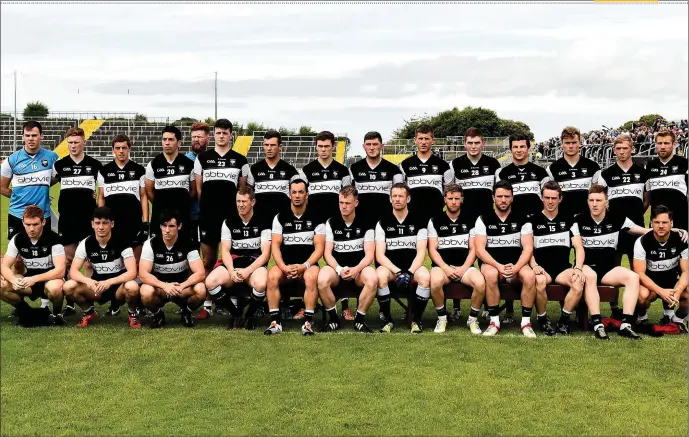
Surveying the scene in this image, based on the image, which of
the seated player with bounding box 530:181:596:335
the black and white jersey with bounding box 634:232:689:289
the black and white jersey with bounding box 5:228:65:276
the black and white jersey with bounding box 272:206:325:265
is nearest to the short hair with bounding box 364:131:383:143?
the black and white jersey with bounding box 272:206:325:265

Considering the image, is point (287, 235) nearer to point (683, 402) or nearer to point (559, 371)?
point (559, 371)

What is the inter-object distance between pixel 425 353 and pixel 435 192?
6.69 ft

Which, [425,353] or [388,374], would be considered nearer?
[388,374]

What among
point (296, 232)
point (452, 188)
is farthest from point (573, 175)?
point (296, 232)

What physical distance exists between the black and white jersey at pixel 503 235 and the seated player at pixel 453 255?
141 mm

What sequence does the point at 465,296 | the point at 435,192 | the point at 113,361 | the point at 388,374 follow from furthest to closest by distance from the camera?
the point at 435,192 → the point at 465,296 → the point at 113,361 → the point at 388,374

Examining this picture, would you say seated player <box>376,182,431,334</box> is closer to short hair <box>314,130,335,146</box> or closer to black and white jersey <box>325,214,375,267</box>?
black and white jersey <box>325,214,375,267</box>

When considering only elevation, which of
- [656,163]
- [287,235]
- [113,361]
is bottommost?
[113,361]

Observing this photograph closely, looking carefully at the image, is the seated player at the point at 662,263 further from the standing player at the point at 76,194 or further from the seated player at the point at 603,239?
the standing player at the point at 76,194

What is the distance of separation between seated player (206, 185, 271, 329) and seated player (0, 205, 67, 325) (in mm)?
1460

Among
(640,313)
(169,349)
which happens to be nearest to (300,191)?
(169,349)

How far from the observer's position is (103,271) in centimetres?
737

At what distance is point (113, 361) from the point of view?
612 centimetres

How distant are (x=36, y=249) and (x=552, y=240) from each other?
16.1 ft
